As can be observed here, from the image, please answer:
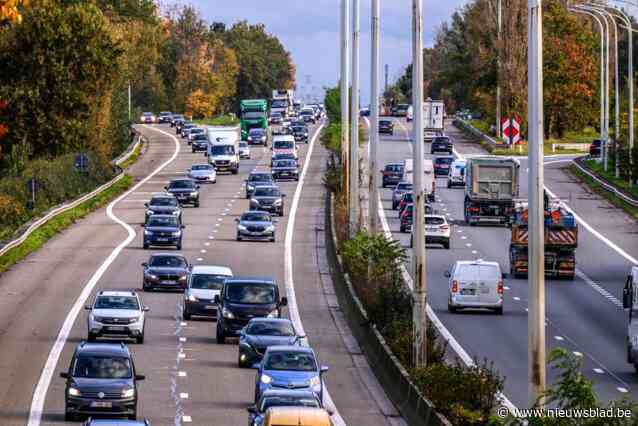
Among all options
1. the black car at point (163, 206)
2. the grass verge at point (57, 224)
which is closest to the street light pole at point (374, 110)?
the grass verge at point (57, 224)

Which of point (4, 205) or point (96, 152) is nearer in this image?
point (4, 205)

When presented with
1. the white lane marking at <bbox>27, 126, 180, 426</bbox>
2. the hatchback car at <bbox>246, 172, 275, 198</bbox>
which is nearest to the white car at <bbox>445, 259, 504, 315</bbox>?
the white lane marking at <bbox>27, 126, 180, 426</bbox>

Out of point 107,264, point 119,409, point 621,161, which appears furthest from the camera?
point 621,161

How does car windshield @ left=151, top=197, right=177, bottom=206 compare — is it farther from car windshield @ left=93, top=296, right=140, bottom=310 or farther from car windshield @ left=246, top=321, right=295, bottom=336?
car windshield @ left=246, top=321, right=295, bottom=336

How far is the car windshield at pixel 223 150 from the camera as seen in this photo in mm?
109938

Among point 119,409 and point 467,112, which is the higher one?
point 467,112

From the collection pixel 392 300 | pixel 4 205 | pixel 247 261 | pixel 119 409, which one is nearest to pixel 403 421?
pixel 119 409

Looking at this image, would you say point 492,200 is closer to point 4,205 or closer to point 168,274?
point 4,205

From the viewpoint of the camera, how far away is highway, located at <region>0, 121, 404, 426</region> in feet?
115

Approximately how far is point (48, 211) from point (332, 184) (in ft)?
50.1

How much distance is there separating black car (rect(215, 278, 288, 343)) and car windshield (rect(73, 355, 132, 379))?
12294 mm

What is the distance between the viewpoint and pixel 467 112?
196m

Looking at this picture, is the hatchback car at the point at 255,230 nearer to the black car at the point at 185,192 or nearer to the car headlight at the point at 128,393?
the black car at the point at 185,192

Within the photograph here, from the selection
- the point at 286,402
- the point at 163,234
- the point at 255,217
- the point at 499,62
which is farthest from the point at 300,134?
the point at 286,402
